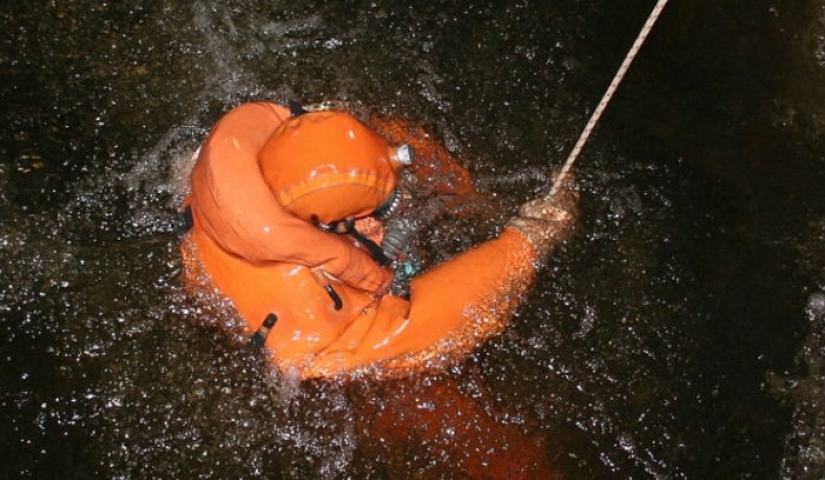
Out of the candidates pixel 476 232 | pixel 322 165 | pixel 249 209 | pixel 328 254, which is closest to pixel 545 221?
pixel 476 232

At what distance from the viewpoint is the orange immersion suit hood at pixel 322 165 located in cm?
249

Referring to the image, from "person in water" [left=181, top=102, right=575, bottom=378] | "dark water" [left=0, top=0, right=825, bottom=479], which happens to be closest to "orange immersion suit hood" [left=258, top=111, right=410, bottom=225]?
"person in water" [left=181, top=102, right=575, bottom=378]

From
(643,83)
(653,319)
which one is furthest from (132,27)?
(653,319)

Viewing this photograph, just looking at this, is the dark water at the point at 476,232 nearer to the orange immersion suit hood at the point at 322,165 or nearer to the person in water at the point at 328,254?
the person in water at the point at 328,254

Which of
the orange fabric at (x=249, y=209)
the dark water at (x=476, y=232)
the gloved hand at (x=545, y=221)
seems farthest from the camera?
the gloved hand at (x=545, y=221)

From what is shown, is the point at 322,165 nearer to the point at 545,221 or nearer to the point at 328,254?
the point at 328,254

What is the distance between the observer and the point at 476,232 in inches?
151

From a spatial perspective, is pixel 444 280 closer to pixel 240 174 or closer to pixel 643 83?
pixel 240 174

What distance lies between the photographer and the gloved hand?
11.4 ft

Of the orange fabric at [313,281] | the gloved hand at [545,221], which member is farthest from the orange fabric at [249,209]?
the gloved hand at [545,221]

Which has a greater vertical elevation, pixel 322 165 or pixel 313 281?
pixel 322 165

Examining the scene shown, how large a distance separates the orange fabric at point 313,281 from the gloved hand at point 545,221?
9 cm

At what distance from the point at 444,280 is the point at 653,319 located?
1.20 m

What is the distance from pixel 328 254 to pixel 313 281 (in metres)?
0.16
